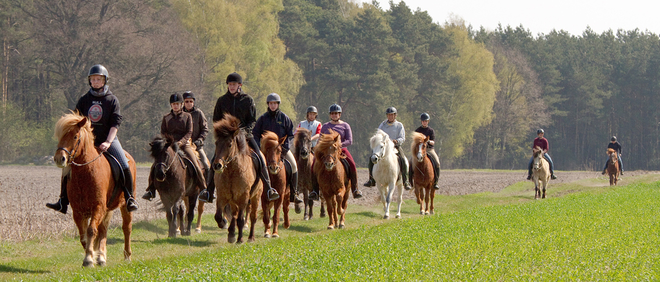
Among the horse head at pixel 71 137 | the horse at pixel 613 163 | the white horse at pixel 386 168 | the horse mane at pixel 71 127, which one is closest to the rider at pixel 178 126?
the horse mane at pixel 71 127

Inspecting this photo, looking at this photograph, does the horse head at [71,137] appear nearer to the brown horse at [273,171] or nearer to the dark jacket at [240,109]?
the dark jacket at [240,109]

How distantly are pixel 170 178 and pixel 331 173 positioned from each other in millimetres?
3594

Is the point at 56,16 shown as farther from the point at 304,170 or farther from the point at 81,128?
the point at 81,128

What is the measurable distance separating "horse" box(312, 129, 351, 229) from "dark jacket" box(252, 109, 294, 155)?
0.93 m

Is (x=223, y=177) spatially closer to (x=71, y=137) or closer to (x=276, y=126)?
(x=276, y=126)

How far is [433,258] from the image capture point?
8.76m

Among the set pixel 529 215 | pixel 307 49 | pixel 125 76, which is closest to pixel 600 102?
pixel 307 49

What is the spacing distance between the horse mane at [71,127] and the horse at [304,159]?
17.7ft

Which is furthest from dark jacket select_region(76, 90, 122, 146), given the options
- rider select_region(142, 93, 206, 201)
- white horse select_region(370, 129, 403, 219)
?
white horse select_region(370, 129, 403, 219)

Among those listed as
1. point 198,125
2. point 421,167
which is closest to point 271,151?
point 198,125

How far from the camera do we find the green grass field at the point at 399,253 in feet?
25.8

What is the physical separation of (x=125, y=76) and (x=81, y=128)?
116 ft

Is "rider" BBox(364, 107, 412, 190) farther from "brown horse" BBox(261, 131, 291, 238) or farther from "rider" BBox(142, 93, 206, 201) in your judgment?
"rider" BBox(142, 93, 206, 201)

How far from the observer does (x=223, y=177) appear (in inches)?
435
